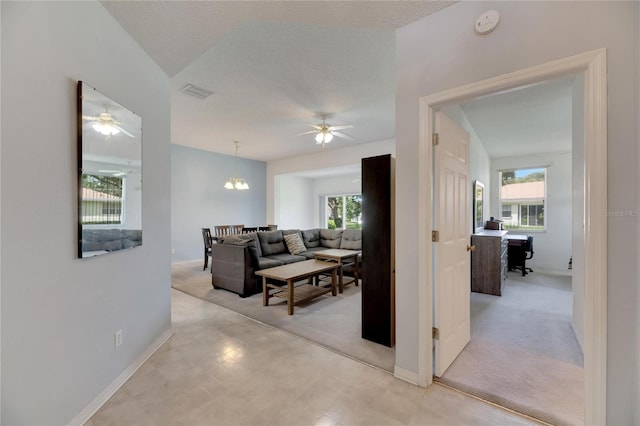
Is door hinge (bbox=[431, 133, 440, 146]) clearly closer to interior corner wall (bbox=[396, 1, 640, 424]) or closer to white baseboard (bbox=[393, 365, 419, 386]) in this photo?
interior corner wall (bbox=[396, 1, 640, 424])

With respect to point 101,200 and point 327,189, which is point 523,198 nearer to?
point 327,189

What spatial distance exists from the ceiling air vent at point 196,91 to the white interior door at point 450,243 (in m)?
2.89

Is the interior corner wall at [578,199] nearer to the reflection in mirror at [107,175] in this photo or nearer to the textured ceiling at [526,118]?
the textured ceiling at [526,118]

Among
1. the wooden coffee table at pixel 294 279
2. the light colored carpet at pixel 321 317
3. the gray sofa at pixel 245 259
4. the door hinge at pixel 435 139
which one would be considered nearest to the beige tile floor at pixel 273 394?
the light colored carpet at pixel 321 317

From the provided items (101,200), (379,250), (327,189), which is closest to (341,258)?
(379,250)

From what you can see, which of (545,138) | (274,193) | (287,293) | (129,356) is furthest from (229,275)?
(545,138)

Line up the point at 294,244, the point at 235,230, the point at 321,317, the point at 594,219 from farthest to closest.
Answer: the point at 235,230
the point at 294,244
the point at 321,317
the point at 594,219

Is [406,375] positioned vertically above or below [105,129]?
below

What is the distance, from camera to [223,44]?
2449mm

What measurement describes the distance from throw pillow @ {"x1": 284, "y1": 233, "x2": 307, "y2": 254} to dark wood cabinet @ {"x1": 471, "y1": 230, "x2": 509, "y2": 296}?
122 inches

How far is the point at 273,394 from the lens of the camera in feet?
5.89

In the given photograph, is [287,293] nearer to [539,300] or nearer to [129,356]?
[129,356]

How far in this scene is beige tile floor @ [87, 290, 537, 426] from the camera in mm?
1577

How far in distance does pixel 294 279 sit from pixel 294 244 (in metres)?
2.13
